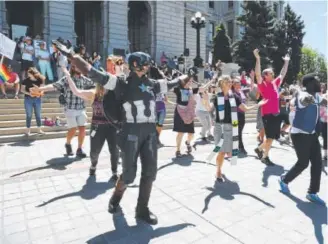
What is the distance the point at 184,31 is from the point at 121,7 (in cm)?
793

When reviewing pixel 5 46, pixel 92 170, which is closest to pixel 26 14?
pixel 5 46

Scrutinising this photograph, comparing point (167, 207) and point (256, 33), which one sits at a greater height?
point (256, 33)

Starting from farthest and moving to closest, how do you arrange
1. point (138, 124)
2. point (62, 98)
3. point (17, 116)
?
point (17, 116)
point (62, 98)
point (138, 124)

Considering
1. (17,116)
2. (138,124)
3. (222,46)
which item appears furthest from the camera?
(222,46)

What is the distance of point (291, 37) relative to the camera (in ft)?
132

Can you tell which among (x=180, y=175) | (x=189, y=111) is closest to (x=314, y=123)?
(x=180, y=175)

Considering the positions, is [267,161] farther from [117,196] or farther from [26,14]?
[26,14]

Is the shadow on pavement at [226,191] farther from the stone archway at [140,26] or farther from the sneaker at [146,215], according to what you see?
the stone archway at [140,26]

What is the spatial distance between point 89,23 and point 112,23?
325 cm

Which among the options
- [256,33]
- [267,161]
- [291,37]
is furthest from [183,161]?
[291,37]

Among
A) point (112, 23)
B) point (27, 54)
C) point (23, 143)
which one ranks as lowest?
point (23, 143)

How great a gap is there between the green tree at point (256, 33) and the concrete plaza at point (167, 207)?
30319mm

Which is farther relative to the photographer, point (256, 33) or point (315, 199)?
point (256, 33)

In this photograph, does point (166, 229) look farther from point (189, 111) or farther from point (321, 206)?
point (189, 111)
